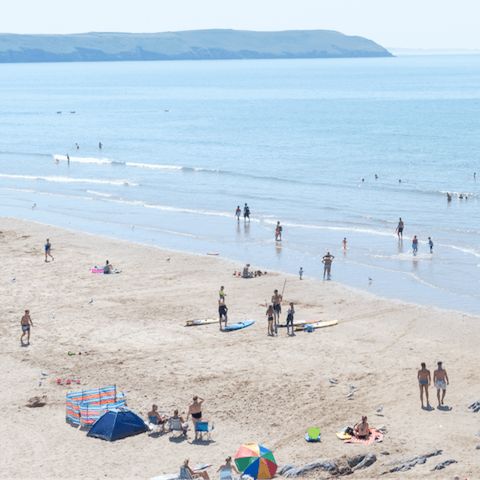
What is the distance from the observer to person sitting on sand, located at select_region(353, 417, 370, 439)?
49.0 feet

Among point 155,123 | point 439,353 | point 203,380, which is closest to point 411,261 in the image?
point 439,353

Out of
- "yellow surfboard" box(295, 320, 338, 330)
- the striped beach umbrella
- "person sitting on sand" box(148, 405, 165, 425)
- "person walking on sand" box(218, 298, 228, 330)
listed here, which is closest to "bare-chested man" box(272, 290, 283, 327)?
"yellow surfboard" box(295, 320, 338, 330)

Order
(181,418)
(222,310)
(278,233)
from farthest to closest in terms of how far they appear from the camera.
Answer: (278,233), (222,310), (181,418)

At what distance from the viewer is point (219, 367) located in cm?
1939

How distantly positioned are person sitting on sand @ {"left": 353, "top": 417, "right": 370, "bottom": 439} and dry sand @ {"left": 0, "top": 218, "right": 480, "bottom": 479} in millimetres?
468

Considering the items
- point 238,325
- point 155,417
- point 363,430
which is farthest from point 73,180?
point 363,430

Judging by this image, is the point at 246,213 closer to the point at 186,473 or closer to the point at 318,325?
the point at 318,325

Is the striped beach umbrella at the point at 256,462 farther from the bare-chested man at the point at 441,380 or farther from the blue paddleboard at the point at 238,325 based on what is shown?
the blue paddleboard at the point at 238,325

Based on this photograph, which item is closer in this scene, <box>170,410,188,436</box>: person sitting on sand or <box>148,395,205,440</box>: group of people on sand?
<box>170,410,188,436</box>: person sitting on sand

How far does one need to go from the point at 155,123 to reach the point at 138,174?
45670mm

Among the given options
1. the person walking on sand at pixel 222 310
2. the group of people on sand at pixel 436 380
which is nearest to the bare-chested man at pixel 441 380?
the group of people on sand at pixel 436 380

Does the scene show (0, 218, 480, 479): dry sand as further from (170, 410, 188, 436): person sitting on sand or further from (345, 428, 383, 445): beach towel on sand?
(170, 410, 188, 436): person sitting on sand

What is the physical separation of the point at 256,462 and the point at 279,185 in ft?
139

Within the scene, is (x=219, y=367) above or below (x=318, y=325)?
below
